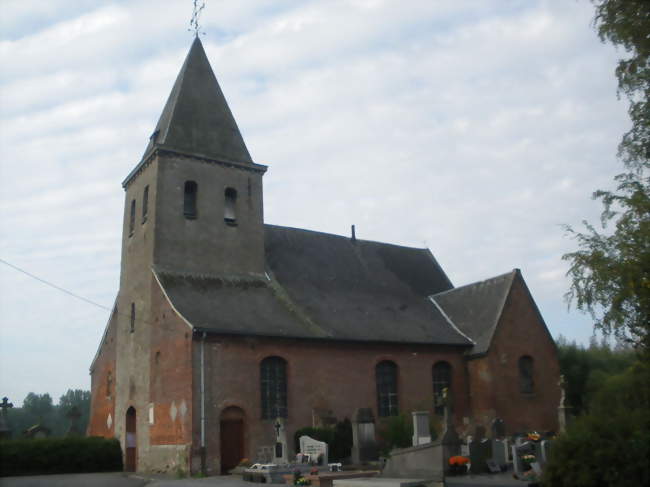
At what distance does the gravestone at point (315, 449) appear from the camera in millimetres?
20781

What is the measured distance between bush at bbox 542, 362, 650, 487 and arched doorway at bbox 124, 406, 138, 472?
18.8 m

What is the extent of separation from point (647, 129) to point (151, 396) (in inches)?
730

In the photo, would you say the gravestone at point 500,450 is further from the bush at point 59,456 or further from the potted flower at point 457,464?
the bush at point 59,456

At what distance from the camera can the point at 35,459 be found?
23.9 meters

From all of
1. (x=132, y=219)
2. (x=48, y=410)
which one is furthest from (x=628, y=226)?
(x=48, y=410)

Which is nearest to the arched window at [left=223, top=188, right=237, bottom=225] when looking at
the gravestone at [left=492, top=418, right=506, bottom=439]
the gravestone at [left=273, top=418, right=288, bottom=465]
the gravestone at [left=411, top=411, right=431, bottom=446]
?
the gravestone at [left=273, top=418, right=288, bottom=465]

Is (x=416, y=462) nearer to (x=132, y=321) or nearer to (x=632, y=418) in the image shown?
(x=632, y=418)

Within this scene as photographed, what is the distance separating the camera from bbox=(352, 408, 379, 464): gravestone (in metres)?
22.0

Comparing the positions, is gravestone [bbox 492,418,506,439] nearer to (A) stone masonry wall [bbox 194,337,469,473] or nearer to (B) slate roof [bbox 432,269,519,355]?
(A) stone masonry wall [bbox 194,337,469,473]

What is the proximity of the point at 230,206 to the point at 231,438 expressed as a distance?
10.1m

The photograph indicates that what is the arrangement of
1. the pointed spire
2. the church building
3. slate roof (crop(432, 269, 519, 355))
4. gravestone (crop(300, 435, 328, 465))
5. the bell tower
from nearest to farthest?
gravestone (crop(300, 435, 328, 465)) → the church building → the bell tower → the pointed spire → slate roof (crop(432, 269, 519, 355))

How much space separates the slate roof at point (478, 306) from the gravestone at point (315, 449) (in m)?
9.71

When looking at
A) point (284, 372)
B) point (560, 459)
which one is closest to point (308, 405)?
point (284, 372)

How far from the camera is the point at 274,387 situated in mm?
24250
